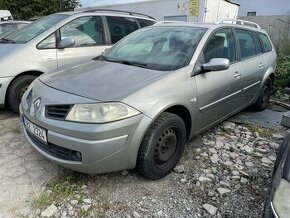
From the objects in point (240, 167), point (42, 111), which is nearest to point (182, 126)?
point (240, 167)

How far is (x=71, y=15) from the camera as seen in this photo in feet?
17.1

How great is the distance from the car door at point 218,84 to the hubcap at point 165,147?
475 mm

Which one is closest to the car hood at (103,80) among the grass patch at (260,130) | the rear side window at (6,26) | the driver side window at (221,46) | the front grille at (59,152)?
the front grille at (59,152)

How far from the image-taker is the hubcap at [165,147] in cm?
309

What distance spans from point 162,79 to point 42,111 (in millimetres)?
1168

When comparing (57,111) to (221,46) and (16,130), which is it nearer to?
(16,130)

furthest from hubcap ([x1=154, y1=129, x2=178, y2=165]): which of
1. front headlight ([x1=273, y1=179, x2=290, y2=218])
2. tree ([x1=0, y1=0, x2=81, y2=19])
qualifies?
tree ([x1=0, y1=0, x2=81, y2=19])

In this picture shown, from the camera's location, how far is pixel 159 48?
371 centimetres

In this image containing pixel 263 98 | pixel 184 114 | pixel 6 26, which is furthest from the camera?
pixel 6 26

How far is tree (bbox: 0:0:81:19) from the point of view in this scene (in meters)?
20.8

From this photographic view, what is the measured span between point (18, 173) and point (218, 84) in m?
2.43

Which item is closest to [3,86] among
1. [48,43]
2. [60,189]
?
[48,43]

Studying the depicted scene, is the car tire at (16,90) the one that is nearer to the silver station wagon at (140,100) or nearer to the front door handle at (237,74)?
the silver station wagon at (140,100)

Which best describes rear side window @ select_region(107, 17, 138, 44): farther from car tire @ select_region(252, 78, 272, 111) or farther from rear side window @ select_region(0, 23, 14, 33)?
rear side window @ select_region(0, 23, 14, 33)
